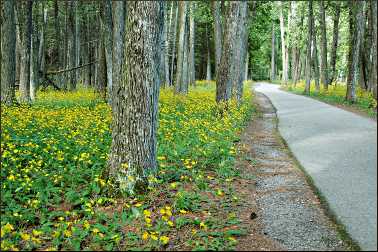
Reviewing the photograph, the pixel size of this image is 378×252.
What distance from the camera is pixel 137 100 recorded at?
593 cm

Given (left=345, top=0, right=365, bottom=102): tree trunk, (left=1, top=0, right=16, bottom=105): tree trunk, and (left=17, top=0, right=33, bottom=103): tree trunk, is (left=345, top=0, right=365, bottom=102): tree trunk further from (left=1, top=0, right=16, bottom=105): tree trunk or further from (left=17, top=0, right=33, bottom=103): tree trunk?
(left=1, top=0, right=16, bottom=105): tree trunk

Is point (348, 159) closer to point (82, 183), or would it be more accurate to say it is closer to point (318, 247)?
point (318, 247)

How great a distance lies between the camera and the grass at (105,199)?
15.0 feet

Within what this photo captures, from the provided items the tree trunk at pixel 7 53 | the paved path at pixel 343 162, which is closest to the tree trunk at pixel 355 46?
the paved path at pixel 343 162

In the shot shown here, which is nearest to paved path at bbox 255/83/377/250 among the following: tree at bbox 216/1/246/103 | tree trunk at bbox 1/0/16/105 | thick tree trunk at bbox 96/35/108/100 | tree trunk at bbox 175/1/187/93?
tree at bbox 216/1/246/103

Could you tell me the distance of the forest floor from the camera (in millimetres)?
4305

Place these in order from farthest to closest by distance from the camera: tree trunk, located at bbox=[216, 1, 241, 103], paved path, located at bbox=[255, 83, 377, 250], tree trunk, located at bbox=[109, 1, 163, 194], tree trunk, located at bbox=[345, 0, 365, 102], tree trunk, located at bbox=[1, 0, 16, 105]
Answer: tree trunk, located at bbox=[345, 0, 365, 102]
tree trunk, located at bbox=[1, 0, 16, 105]
tree trunk, located at bbox=[216, 1, 241, 103]
tree trunk, located at bbox=[109, 1, 163, 194]
paved path, located at bbox=[255, 83, 377, 250]

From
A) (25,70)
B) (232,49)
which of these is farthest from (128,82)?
(25,70)

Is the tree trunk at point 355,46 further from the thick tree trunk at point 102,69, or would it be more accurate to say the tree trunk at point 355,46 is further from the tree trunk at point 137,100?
the tree trunk at point 137,100

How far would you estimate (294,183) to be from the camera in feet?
21.3

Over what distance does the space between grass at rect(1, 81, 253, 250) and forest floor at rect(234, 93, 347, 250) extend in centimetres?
23

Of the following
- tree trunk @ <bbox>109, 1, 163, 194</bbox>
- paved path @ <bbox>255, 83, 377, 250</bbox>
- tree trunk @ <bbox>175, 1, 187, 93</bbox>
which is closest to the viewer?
paved path @ <bbox>255, 83, 377, 250</bbox>

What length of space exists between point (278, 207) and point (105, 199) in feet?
7.89

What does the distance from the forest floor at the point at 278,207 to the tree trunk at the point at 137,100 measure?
165 cm
